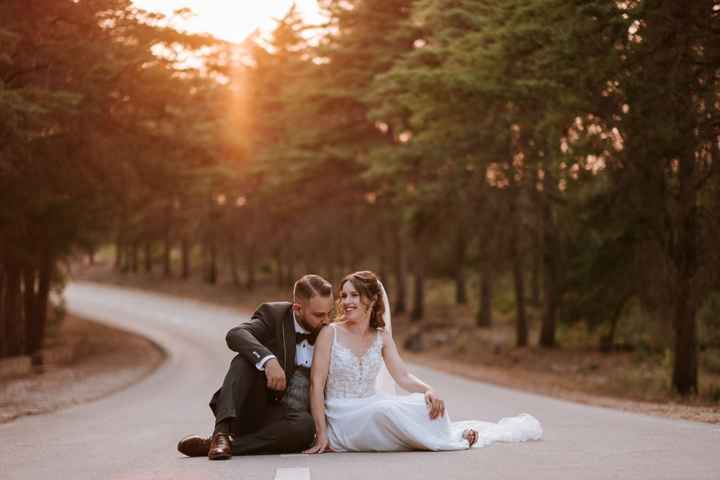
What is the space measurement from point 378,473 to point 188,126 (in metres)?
21.8

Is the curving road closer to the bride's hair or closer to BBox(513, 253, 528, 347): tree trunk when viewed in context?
the bride's hair

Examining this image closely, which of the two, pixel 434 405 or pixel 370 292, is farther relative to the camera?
pixel 370 292

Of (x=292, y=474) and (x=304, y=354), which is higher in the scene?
(x=304, y=354)

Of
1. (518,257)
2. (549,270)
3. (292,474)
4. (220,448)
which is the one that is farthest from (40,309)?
(292,474)

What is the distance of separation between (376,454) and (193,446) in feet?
5.31

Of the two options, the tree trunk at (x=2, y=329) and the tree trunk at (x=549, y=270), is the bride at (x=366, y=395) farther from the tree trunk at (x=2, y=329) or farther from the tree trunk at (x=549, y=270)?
the tree trunk at (x=2, y=329)

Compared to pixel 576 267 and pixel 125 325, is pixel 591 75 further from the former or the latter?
pixel 125 325

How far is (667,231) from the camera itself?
765 inches

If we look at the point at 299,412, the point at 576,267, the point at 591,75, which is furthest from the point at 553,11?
the point at 576,267

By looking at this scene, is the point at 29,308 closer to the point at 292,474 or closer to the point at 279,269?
the point at 279,269

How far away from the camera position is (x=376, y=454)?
27.7ft

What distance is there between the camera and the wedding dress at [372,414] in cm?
852

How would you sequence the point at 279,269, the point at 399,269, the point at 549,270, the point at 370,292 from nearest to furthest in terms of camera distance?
1. the point at 370,292
2. the point at 549,270
3. the point at 399,269
4. the point at 279,269

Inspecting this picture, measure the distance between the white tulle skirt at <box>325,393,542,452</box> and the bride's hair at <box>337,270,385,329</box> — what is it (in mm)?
711
